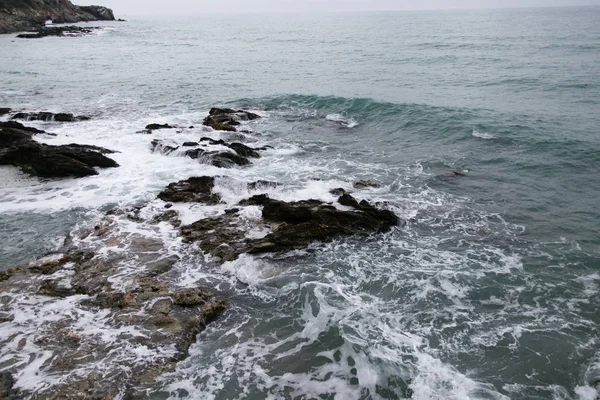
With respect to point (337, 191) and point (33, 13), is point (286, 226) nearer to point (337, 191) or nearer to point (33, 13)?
point (337, 191)

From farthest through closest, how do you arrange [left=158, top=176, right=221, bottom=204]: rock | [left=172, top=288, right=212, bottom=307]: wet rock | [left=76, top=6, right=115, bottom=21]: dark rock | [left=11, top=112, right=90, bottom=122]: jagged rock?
[left=76, top=6, right=115, bottom=21]: dark rock < [left=11, top=112, right=90, bottom=122]: jagged rock < [left=158, top=176, right=221, bottom=204]: rock < [left=172, top=288, right=212, bottom=307]: wet rock

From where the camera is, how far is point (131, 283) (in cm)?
1005

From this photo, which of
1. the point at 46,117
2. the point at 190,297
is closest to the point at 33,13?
the point at 46,117

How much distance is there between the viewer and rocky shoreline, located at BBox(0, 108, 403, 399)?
24.9 ft

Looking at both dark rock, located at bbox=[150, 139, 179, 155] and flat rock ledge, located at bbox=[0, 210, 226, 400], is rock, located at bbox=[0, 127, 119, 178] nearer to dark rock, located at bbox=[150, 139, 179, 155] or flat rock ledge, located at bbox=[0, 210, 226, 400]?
dark rock, located at bbox=[150, 139, 179, 155]

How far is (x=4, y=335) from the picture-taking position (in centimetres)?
834

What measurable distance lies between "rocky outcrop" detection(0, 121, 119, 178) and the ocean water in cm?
65

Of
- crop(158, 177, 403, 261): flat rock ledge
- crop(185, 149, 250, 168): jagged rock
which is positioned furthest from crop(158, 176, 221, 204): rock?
crop(185, 149, 250, 168): jagged rock

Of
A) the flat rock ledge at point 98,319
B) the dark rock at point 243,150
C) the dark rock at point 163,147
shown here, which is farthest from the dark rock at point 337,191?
the dark rock at point 163,147

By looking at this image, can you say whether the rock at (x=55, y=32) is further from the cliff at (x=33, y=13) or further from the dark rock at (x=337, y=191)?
the dark rock at (x=337, y=191)

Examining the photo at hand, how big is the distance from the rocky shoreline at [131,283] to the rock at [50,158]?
0.20ft

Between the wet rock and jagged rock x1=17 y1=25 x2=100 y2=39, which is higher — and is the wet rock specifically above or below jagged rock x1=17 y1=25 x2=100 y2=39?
below

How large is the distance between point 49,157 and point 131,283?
10.4 m

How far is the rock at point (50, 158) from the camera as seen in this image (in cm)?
1719
